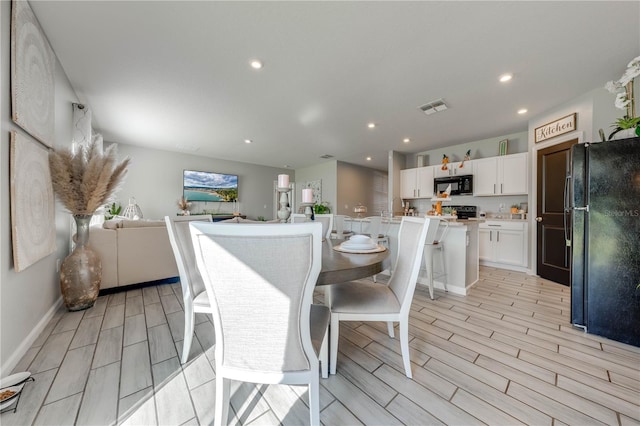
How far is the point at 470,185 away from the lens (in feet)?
15.4

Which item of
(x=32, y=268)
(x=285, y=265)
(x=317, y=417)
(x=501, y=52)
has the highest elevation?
(x=501, y=52)

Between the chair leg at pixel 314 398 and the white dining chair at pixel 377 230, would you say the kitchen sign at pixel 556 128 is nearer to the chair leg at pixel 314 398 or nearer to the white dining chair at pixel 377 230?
the white dining chair at pixel 377 230

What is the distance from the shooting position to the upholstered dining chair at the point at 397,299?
1.34 metres

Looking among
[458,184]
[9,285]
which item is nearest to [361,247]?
[9,285]

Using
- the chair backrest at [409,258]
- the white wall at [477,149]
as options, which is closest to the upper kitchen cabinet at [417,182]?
the white wall at [477,149]

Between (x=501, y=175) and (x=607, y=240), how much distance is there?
2.88m

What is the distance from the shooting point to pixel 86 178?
Answer: 2.16 m

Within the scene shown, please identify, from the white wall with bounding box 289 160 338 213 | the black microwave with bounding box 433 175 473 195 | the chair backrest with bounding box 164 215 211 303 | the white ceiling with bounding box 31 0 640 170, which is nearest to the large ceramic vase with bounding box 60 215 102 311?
the chair backrest with bounding box 164 215 211 303

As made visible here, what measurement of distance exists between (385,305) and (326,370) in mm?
528

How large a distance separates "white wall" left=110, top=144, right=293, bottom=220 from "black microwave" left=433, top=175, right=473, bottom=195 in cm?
542

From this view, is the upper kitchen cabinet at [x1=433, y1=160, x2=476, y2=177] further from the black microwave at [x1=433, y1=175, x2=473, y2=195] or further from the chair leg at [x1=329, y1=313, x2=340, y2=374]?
the chair leg at [x1=329, y1=313, x2=340, y2=374]

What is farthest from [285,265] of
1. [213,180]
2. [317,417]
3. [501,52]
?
[213,180]

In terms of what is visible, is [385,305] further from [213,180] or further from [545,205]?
[213,180]

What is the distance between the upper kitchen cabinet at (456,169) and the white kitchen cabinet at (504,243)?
1160 mm
